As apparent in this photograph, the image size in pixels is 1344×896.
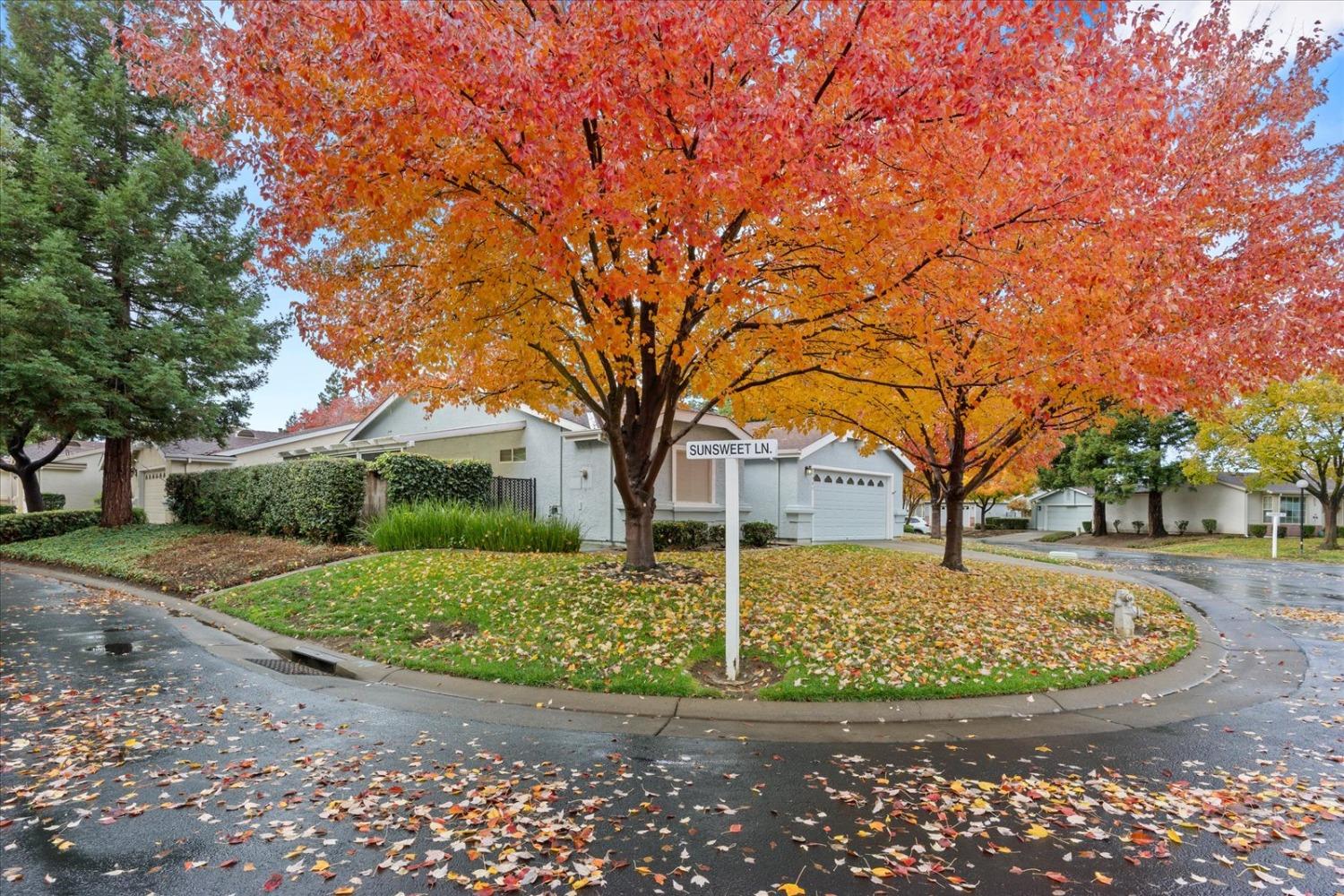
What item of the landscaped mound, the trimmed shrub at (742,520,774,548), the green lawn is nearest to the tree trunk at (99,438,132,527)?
the green lawn

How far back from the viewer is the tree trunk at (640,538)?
9.96 m

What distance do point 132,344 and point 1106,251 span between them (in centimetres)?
2238

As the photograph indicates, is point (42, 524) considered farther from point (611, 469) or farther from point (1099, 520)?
point (1099, 520)

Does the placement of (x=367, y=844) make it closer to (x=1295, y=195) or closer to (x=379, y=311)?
(x=379, y=311)

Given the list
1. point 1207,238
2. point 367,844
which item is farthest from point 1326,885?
point 1207,238

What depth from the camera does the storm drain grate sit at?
748 centimetres

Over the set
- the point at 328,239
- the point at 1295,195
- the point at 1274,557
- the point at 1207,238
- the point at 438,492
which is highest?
the point at 1295,195

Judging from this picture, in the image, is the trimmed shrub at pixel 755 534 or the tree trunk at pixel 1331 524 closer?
the trimmed shrub at pixel 755 534

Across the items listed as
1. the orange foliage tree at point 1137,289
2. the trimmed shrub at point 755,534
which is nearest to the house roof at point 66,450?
the trimmed shrub at point 755,534

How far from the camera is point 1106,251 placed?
789 cm

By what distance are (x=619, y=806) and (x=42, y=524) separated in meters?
26.7

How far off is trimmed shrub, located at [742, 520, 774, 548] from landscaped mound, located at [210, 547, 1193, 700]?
21.5ft

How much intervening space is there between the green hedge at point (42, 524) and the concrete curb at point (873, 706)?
67.6ft

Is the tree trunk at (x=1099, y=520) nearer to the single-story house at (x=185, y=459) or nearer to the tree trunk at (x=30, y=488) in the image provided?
the single-story house at (x=185, y=459)
